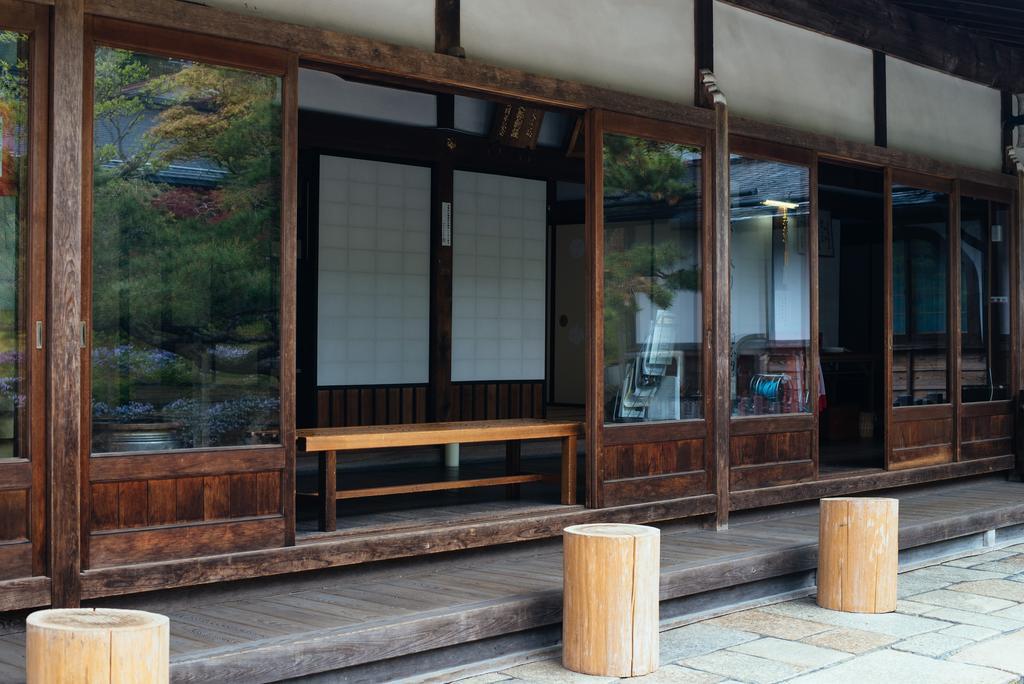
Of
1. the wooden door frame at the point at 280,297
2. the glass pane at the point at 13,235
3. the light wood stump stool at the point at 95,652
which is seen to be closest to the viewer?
the light wood stump stool at the point at 95,652

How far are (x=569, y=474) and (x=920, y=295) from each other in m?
3.32

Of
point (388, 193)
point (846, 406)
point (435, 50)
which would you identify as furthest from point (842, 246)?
point (435, 50)

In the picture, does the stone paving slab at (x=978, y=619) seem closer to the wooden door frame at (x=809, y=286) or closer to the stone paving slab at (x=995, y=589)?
the stone paving slab at (x=995, y=589)

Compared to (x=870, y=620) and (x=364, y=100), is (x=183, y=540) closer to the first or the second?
(x=870, y=620)

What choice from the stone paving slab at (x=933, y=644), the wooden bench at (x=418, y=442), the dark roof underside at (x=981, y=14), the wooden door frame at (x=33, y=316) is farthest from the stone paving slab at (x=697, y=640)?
the dark roof underside at (x=981, y=14)

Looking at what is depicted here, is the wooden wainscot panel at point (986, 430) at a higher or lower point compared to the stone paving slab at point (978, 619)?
higher

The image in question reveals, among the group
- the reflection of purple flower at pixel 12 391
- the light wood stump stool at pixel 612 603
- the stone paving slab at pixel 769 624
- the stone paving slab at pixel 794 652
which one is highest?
the reflection of purple flower at pixel 12 391

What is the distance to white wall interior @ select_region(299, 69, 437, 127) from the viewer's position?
23.1 ft

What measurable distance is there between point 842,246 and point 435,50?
27.5 feet

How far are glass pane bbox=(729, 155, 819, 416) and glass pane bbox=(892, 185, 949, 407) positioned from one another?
39.7 inches

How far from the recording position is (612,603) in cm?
389

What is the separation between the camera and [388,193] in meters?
7.84

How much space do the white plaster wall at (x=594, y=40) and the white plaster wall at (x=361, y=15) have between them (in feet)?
0.75

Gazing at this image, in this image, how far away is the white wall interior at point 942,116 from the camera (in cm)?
735
